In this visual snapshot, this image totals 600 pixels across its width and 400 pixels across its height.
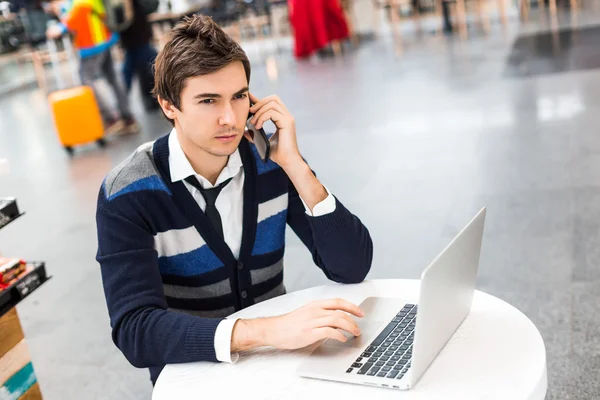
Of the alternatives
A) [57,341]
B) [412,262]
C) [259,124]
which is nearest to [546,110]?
[412,262]

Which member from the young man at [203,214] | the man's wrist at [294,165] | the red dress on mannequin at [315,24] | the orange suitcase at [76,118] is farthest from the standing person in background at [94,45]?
the man's wrist at [294,165]

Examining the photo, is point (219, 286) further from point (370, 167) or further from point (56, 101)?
point (56, 101)

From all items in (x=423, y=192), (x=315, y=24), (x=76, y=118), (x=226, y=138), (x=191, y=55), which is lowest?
(x=423, y=192)

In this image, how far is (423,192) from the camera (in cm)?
444

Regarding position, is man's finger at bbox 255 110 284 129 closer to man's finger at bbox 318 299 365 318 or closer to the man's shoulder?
the man's shoulder

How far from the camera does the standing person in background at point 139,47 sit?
26.2 feet

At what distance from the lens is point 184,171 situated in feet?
6.12

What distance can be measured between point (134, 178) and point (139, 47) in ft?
21.6

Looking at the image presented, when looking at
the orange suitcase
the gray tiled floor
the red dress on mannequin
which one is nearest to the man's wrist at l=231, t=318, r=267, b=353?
the gray tiled floor

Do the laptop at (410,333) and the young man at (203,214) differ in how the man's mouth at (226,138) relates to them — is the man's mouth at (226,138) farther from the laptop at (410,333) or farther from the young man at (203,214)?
the laptop at (410,333)

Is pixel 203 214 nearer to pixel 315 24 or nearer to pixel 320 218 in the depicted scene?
pixel 320 218

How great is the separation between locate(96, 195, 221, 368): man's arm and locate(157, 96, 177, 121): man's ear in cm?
25

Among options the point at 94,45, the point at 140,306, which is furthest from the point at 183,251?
the point at 94,45

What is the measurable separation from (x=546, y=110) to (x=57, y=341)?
11.9 feet
